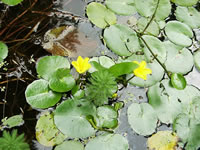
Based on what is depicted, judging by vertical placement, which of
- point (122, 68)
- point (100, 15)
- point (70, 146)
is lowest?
point (70, 146)

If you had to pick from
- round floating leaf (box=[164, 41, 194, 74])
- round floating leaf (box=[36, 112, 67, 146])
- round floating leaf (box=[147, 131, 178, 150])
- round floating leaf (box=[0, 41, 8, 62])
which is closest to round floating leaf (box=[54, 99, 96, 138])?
round floating leaf (box=[36, 112, 67, 146])

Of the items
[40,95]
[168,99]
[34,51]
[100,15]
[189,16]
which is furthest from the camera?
[189,16]

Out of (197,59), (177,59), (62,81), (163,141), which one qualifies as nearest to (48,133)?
(62,81)

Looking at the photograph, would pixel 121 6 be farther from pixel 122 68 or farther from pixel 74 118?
pixel 74 118

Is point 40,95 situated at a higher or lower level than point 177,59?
lower

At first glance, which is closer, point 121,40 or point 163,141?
point 163,141

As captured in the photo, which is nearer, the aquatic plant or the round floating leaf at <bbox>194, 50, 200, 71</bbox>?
the aquatic plant

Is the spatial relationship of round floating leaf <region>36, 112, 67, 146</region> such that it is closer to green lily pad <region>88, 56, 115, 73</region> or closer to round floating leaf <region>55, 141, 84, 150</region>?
round floating leaf <region>55, 141, 84, 150</region>

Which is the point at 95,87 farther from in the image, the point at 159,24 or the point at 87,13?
the point at 159,24
